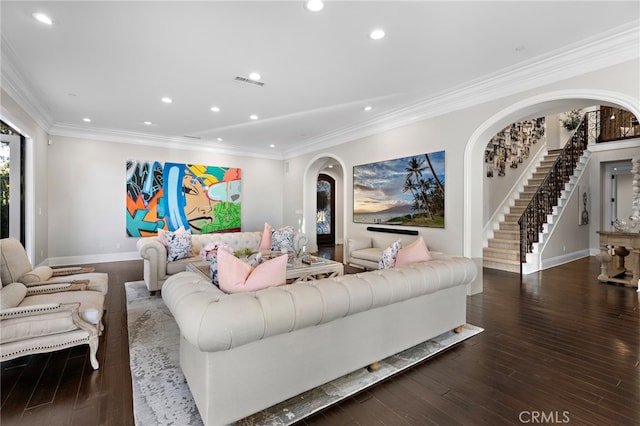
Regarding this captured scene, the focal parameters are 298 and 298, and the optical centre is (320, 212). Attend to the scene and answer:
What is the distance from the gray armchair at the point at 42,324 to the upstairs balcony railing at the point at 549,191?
6415 millimetres

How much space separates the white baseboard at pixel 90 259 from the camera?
629 centimetres

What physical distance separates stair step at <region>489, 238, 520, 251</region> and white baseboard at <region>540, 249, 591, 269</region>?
1.83 feet

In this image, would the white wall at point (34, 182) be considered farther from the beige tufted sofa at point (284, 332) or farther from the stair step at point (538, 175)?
the stair step at point (538, 175)

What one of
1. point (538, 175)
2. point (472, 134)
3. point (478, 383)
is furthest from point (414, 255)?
point (538, 175)

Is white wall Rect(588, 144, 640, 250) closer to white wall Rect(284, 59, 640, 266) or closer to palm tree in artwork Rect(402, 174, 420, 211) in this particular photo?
white wall Rect(284, 59, 640, 266)

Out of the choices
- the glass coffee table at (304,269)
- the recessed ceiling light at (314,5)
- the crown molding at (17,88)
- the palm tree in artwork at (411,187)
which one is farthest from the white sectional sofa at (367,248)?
the crown molding at (17,88)

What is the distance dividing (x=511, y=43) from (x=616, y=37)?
0.97 meters

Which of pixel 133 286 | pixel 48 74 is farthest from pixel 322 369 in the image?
pixel 48 74


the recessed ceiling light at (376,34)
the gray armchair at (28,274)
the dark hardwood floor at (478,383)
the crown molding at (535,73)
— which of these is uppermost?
the recessed ceiling light at (376,34)

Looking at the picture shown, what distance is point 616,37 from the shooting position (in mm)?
3006

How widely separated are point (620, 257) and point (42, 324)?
7.88m

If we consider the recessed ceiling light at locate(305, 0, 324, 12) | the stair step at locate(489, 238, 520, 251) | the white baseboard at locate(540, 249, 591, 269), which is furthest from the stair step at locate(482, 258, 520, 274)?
the recessed ceiling light at locate(305, 0, 324, 12)

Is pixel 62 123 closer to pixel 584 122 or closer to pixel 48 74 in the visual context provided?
pixel 48 74

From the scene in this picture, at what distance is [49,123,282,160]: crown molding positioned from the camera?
635 centimetres
